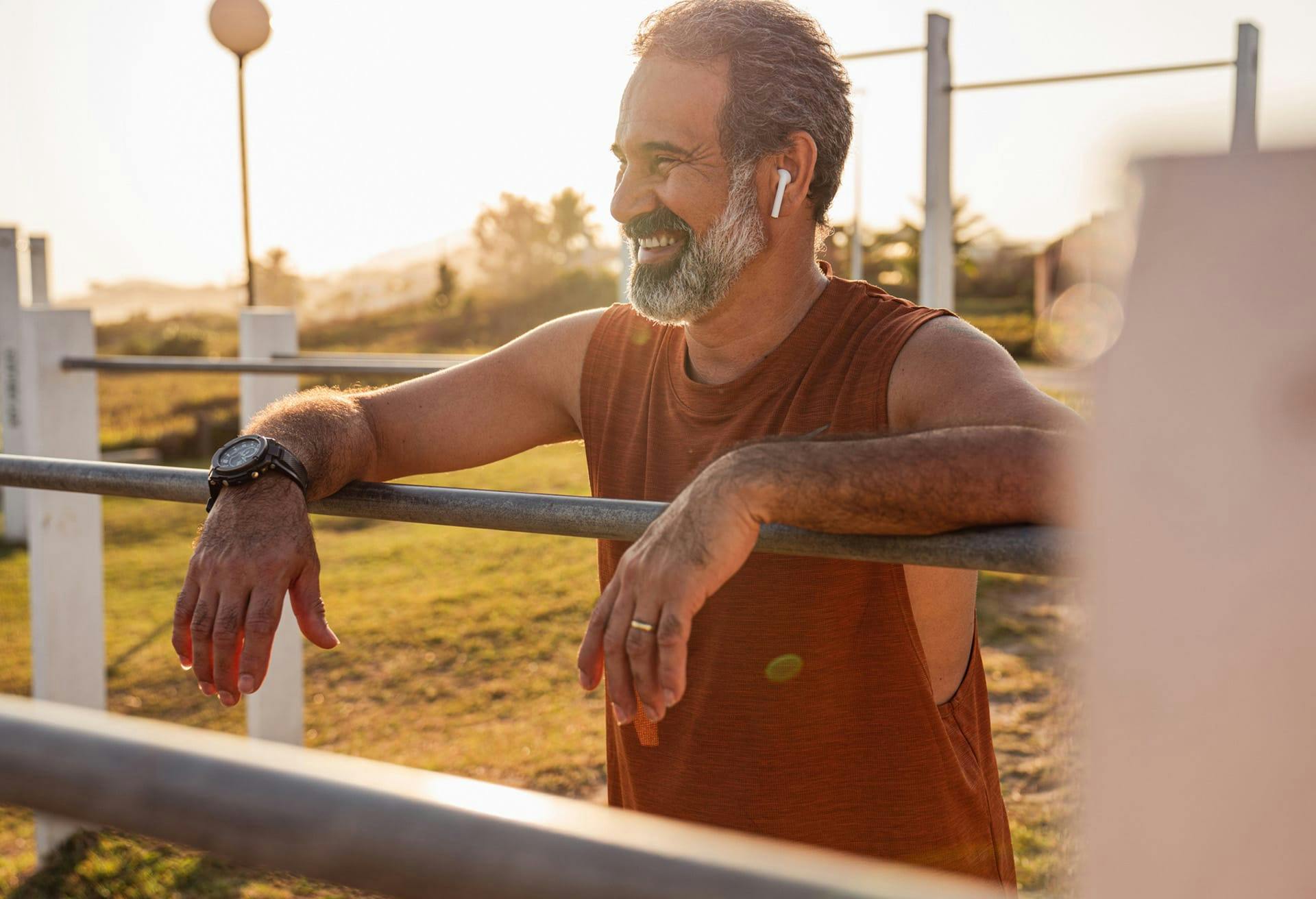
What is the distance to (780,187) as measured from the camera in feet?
7.06

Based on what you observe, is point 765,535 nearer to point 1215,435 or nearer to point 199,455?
point 1215,435

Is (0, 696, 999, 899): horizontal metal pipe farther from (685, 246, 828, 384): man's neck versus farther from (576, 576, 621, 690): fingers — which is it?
(685, 246, 828, 384): man's neck

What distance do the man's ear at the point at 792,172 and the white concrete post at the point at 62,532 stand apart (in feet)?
7.67

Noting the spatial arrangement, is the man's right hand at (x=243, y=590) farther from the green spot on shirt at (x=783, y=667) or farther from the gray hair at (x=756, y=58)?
the gray hair at (x=756, y=58)

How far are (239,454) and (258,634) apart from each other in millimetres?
326

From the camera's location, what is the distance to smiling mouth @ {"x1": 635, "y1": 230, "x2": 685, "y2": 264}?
2.13 meters

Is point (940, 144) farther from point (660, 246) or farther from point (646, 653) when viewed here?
point (646, 653)

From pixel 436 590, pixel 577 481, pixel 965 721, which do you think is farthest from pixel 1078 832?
pixel 577 481

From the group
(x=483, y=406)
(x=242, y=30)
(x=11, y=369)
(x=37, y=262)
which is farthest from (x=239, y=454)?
(x=37, y=262)

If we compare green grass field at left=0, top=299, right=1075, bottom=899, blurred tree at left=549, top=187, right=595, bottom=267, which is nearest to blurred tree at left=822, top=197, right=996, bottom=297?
blurred tree at left=549, top=187, right=595, bottom=267

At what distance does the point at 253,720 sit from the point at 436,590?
109 inches

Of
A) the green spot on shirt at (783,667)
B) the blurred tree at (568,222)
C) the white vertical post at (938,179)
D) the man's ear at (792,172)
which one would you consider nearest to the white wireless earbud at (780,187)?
the man's ear at (792,172)

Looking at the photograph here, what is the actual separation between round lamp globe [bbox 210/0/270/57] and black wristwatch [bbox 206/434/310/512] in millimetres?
3389

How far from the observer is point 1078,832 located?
315 mm
